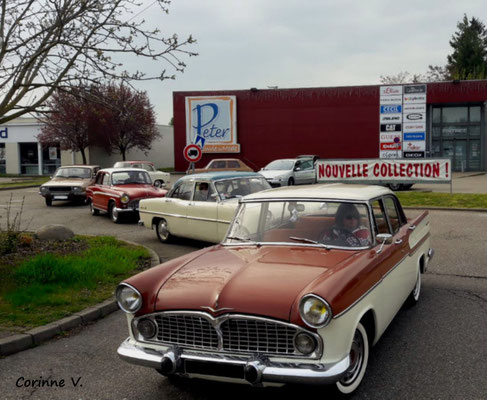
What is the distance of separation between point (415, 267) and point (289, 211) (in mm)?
1787

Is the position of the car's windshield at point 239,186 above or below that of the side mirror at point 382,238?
above

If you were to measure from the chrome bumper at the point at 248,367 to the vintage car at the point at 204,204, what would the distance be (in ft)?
17.8

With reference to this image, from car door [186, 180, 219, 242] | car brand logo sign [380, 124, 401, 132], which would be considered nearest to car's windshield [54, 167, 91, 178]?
car door [186, 180, 219, 242]

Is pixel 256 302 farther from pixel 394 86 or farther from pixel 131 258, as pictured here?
pixel 394 86

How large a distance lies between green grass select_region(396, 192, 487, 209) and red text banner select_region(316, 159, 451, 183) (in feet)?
2.46

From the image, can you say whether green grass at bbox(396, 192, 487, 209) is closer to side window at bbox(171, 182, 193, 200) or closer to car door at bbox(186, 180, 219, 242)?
side window at bbox(171, 182, 193, 200)

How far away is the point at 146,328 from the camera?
3.95 metres

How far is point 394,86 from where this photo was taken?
37.6m

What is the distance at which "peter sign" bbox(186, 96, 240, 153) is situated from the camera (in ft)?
131

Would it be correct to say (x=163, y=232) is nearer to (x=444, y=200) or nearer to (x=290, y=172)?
(x=444, y=200)

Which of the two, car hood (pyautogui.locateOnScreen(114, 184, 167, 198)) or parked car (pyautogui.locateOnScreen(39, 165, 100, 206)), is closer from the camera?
car hood (pyautogui.locateOnScreen(114, 184, 167, 198))

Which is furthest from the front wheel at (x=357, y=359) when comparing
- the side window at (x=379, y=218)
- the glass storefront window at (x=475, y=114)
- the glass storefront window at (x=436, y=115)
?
the glass storefront window at (x=475, y=114)

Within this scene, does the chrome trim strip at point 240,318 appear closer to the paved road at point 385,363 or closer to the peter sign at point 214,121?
the paved road at point 385,363

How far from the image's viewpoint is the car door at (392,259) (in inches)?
181
